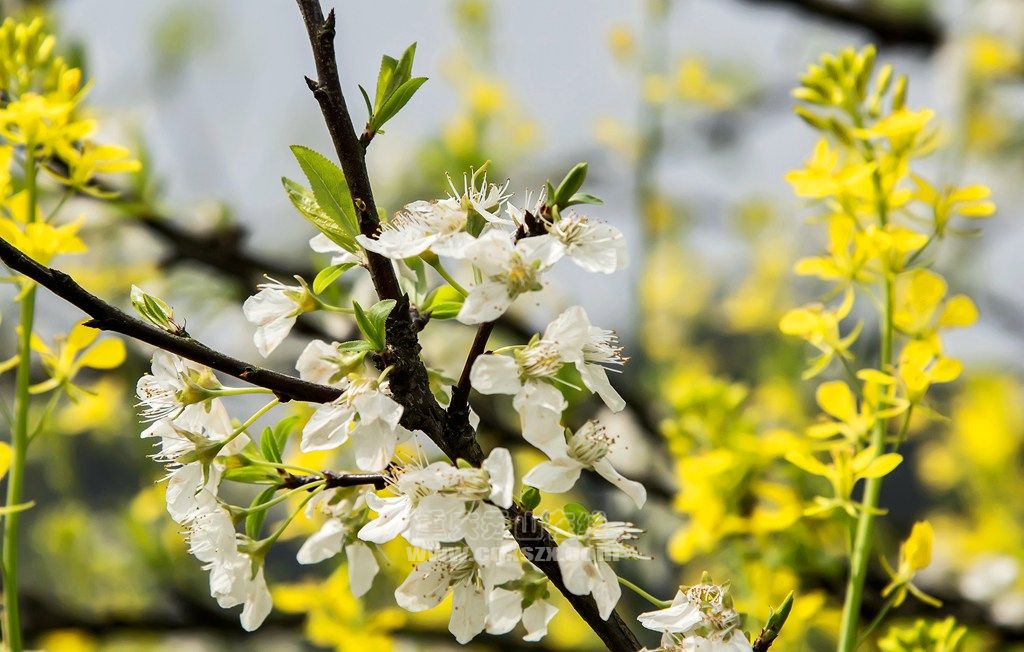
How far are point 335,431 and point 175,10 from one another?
66.2 inches

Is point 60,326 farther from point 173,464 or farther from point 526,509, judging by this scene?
point 526,509

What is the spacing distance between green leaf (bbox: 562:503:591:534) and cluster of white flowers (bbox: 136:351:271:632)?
0.49ft

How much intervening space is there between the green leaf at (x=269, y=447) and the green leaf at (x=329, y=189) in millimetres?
104

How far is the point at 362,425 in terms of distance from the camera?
1.34ft

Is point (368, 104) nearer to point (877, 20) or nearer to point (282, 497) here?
point (282, 497)

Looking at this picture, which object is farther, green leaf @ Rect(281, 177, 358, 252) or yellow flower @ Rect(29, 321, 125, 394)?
yellow flower @ Rect(29, 321, 125, 394)

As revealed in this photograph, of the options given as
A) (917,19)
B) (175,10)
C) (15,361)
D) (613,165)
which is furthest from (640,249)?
(15,361)

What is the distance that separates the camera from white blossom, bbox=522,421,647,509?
17.3 inches

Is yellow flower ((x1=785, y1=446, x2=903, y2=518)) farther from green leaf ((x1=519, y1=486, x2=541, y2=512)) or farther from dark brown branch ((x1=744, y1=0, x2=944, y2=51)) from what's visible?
dark brown branch ((x1=744, y1=0, x2=944, y2=51))

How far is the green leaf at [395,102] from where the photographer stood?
439 millimetres

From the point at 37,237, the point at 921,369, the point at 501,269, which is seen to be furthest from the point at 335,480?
the point at 921,369

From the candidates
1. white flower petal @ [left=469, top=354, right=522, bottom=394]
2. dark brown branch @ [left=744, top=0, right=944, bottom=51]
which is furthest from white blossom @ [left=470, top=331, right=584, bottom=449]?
dark brown branch @ [left=744, top=0, right=944, bottom=51]

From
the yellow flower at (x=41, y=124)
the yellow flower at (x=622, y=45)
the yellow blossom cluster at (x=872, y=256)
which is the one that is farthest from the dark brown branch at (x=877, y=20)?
the yellow flower at (x=41, y=124)

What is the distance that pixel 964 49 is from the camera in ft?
6.21
